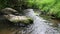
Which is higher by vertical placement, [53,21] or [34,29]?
[53,21]

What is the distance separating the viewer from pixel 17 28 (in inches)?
350

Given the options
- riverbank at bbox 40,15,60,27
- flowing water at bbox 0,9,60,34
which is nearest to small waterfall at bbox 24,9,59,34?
flowing water at bbox 0,9,60,34

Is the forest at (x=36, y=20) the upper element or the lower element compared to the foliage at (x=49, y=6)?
lower

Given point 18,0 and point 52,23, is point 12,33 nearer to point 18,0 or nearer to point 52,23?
point 52,23

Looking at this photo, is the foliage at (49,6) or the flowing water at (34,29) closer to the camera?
the flowing water at (34,29)

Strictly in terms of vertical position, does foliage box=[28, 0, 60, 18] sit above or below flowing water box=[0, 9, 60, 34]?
above

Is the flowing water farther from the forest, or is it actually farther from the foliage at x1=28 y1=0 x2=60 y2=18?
the foliage at x1=28 y1=0 x2=60 y2=18

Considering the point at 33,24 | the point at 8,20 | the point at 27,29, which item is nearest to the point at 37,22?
the point at 33,24

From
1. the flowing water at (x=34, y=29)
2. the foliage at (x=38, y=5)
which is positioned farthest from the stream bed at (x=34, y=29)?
the foliage at (x=38, y=5)

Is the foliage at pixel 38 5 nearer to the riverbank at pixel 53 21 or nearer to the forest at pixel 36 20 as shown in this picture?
the forest at pixel 36 20

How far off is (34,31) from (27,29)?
0.49 meters

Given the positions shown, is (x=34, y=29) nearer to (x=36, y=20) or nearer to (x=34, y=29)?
(x=34, y=29)

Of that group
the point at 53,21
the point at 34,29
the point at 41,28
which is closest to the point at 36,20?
the point at 53,21

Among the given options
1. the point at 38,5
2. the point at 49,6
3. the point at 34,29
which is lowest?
the point at 34,29
